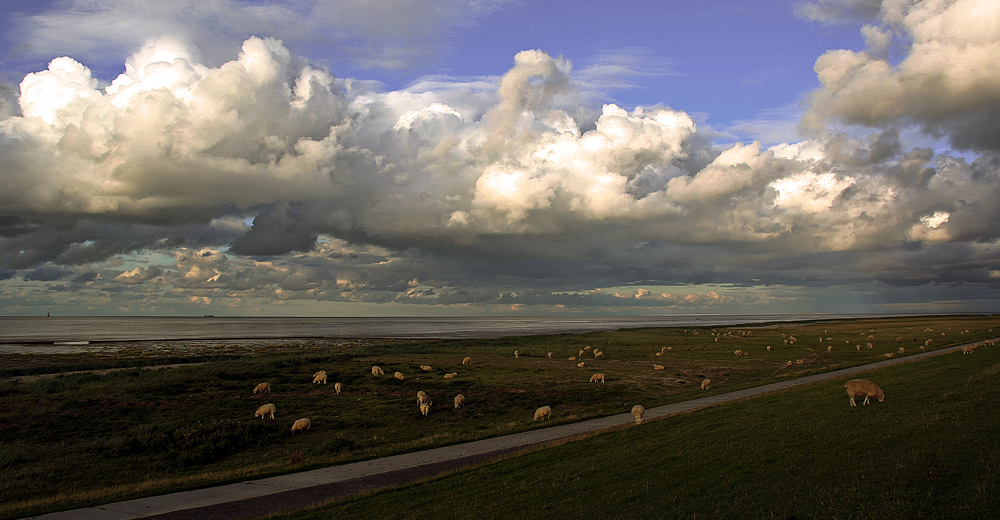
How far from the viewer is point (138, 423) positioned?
28188 mm

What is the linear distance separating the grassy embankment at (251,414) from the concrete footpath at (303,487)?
1.11 m

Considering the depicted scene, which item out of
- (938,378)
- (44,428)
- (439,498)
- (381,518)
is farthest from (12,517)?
(938,378)

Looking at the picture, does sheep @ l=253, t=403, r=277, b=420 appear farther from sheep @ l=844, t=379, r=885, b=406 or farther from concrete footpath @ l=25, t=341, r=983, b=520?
sheep @ l=844, t=379, r=885, b=406

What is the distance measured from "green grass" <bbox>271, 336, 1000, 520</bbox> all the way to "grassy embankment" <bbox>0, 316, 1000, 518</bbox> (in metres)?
7.95

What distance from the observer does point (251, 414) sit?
3083 centimetres

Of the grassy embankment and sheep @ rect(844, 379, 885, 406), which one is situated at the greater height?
sheep @ rect(844, 379, 885, 406)

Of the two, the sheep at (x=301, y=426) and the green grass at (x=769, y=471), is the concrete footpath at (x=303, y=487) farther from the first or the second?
the sheep at (x=301, y=426)

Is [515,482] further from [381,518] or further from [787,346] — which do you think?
[787,346]

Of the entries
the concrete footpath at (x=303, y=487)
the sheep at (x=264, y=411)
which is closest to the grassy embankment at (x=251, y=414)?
the sheep at (x=264, y=411)

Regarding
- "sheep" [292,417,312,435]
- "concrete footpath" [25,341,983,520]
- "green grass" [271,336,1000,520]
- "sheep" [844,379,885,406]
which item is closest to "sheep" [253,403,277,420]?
"sheep" [292,417,312,435]

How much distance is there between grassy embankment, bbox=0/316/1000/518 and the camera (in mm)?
19531

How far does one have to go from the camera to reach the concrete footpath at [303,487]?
14008 mm

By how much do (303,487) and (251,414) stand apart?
54.8 feet

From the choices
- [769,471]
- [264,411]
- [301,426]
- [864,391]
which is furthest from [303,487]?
[864,391]
